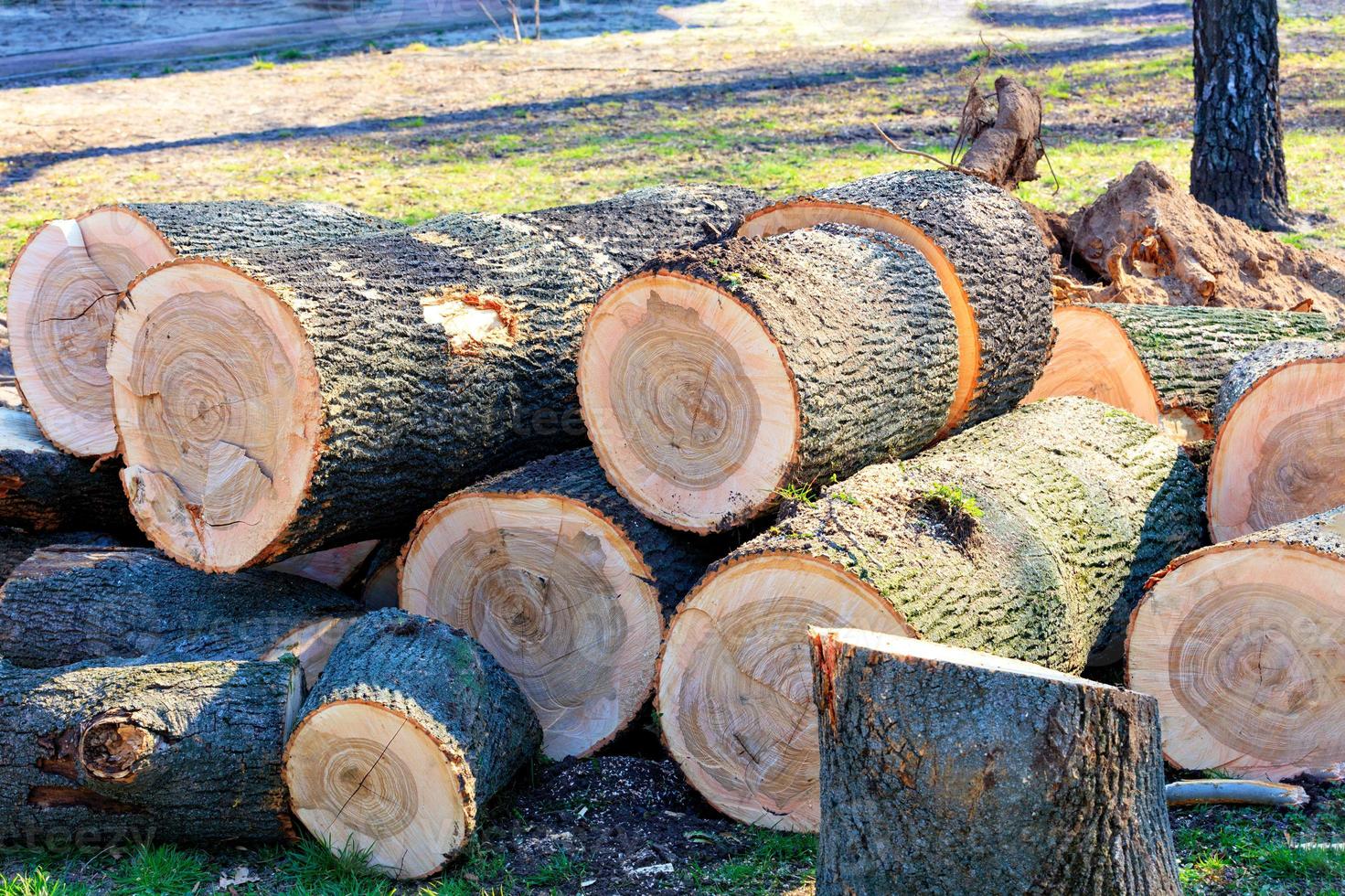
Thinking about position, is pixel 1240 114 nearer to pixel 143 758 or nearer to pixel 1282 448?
pixel 1282 448

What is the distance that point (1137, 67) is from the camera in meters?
14.9

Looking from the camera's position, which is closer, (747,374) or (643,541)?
(747,374)

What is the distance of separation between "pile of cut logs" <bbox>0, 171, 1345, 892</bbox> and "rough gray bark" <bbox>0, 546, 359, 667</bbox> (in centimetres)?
1

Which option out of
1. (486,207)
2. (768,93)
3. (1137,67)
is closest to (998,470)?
(486,207)

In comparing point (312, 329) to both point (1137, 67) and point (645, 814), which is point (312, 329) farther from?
point (1137, 67)

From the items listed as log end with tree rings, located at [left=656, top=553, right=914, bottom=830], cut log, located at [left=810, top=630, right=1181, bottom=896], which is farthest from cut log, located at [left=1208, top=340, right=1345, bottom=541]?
cut log, located at [left=810, top=630, right=1181, bottom=896]

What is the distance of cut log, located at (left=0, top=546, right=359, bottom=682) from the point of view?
3.92 m

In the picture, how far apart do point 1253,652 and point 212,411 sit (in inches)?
126

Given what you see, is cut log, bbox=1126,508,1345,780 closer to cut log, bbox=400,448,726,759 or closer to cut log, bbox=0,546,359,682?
cut log, bbox=400,448,726,759

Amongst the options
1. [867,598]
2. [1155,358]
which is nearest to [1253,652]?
[867,598]

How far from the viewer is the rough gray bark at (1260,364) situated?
4.19m

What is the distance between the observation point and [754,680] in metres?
3.41

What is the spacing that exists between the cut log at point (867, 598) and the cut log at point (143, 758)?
1.15 m

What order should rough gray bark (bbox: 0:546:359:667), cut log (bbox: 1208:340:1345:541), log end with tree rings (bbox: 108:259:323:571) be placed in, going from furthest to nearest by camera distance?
cut log (bbox: 1208:340:1345:541) → rough gray bark (bbox: 0:546:359:667) → log end with tree rings (bbox: 108:259:323:571)
